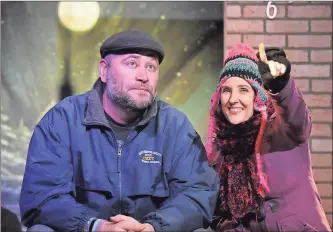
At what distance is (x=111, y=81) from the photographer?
82.4 inches

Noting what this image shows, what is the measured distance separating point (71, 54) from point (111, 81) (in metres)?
0.80

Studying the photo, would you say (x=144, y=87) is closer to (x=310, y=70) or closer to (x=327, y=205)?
(x=310, y=70)

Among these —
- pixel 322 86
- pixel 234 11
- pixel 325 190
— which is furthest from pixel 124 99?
pixel 325 190

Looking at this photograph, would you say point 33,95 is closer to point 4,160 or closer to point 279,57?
point 4,160

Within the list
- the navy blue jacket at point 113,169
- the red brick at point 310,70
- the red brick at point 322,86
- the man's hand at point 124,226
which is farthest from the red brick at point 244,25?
the man's hand at point 124,226

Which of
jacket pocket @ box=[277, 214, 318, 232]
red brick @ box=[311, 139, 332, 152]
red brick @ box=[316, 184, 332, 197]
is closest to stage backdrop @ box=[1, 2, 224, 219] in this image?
red brick @ box=[311, 139, 332, 152]

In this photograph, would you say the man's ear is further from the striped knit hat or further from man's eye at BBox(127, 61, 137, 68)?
the striped knit hat

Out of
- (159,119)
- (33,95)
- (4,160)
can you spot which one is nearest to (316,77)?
(159,119)

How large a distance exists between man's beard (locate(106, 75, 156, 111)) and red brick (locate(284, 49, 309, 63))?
1.04m

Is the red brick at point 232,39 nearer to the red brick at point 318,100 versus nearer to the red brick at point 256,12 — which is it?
the red brick at point 256,12

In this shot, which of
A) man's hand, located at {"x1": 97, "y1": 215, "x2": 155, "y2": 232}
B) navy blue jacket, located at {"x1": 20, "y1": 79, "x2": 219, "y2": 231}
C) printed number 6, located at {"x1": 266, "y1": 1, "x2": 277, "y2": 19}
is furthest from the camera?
printed number 6, located at {"x1": 266, "y1": 1, "x2": 277, "y2": 19}

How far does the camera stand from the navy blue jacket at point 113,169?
194cm

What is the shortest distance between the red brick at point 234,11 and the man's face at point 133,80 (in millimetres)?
884

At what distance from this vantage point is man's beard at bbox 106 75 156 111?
2.06m
